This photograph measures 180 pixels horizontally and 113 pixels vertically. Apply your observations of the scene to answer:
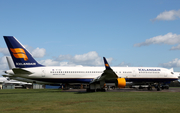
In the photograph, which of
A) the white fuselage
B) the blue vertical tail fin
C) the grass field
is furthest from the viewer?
the white fuselage

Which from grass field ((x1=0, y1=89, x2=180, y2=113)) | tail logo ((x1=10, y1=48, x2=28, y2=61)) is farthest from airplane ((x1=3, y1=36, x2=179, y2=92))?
grass field ((x1=0, y1=89, x2=180, y2=113))

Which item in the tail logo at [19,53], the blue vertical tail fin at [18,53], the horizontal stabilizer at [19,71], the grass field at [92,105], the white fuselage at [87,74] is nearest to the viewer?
the grass field at [92,105]

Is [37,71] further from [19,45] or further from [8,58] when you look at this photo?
[8,58]

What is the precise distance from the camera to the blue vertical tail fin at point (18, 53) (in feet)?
92.5

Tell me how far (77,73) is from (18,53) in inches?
376

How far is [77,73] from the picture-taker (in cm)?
3200

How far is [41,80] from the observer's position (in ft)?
100

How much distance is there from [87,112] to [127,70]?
24.6 meters

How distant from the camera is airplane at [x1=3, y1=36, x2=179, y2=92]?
28.3 m

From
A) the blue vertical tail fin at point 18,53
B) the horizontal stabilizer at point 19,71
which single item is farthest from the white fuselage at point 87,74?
the blue vertical tail fin at point 18,53

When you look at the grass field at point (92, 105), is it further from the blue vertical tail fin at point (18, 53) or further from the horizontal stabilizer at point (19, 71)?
the blue vertical tail fin at point (18, 53)

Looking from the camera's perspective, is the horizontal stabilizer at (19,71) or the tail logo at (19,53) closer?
the horizontal stabilizer at (19,71)

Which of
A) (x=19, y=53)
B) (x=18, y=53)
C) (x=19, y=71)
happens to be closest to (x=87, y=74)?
(x=19, y=71)

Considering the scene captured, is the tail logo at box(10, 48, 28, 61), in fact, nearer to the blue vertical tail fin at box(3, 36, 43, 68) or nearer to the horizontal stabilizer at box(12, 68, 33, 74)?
the blue vertical tail fin at box(3, 36, 43, 68)
